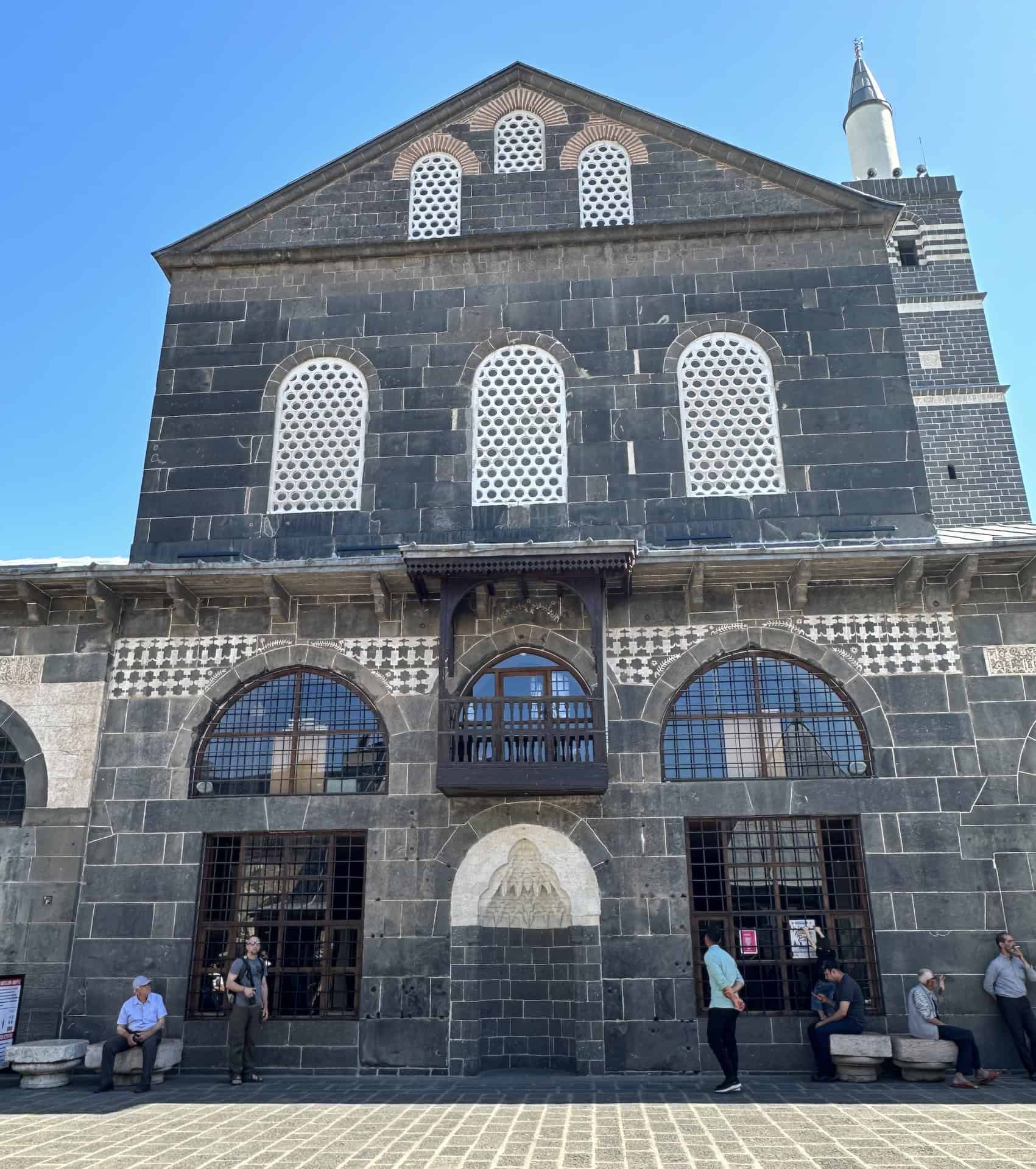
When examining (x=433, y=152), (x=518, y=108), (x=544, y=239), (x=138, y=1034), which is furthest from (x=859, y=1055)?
(x=518, y=108)

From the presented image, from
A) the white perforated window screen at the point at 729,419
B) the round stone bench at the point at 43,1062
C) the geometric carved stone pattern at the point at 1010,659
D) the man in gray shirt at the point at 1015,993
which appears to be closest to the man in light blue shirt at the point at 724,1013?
the man in gray shirt at the point at 1015,993

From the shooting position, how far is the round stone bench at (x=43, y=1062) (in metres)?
11.1

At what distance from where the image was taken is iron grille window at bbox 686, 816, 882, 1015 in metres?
11.7

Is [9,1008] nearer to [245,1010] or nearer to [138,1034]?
[138,1034]

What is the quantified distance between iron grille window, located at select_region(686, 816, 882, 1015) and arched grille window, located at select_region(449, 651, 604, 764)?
188cm

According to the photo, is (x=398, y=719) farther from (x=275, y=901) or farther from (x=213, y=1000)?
(x=213, y=1000)

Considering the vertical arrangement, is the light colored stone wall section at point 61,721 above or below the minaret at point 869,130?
below

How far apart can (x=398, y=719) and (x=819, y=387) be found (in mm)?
7549

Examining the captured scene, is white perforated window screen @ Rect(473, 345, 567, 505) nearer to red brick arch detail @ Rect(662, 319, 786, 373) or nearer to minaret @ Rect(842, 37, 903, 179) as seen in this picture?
red brick arch detail @ Rect(662, 319, 786, 373)

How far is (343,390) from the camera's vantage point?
49.3ft

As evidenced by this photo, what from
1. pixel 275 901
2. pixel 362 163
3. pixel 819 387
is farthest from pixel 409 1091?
pixel 362 163

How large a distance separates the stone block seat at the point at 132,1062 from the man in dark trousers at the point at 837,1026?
23.6 ft

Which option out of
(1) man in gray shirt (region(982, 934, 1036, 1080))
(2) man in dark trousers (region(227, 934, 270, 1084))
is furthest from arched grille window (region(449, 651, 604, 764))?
(1) man in gray shirt (region(982, 934, 1036, 1080))

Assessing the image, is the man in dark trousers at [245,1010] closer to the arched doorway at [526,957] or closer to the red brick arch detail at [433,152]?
the arched doorway at [526,957]
